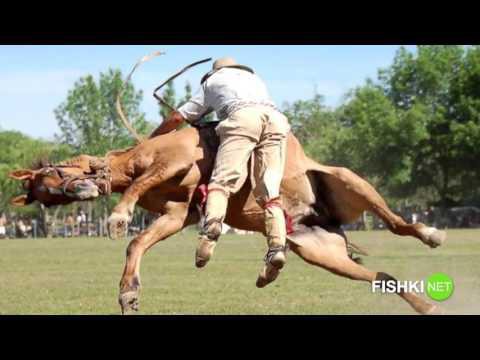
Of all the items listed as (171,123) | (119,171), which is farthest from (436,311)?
(119,171)

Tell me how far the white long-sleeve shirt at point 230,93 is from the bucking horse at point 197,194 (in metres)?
0.31

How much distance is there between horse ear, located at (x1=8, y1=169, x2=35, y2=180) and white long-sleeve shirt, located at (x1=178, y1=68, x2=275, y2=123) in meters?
1.63

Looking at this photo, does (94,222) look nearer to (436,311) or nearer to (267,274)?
(267,274)

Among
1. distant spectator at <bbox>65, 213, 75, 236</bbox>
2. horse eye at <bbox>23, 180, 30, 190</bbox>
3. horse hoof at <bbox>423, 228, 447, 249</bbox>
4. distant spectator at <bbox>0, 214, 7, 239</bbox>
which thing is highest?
horse eye at <bbox>23, 180, 30, 190</bbox>

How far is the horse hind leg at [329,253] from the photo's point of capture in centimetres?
845

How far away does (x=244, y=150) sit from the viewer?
782 cm

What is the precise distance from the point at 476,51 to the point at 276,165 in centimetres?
4625

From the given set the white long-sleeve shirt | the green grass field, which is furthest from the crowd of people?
the white long-sleeve shirt

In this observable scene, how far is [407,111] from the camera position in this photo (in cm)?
5403

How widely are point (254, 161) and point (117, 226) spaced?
4.29 ft

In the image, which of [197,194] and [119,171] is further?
[119,171]

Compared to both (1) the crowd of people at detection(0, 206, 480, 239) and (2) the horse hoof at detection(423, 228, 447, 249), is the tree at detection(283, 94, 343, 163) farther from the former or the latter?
(2) the horse hoof at detection(423, 228, 447, 249)

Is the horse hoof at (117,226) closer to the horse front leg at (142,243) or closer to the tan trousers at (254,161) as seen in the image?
the horse front leg at (142,243)

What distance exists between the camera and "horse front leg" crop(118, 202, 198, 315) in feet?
24.9
